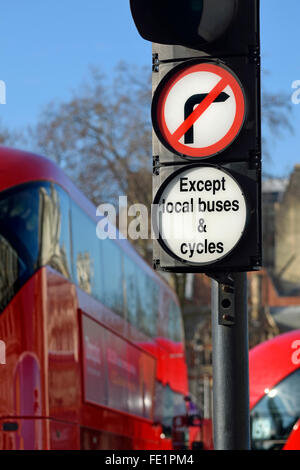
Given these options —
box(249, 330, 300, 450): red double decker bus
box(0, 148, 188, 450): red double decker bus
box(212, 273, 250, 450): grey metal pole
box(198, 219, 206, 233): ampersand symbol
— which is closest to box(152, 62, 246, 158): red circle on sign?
box(198, 219, 206, 233): ampersand symbol

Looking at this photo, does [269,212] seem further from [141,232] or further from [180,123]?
[180,123]

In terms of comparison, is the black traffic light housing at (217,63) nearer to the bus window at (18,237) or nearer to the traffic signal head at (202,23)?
the traffic signal head at (202,23)

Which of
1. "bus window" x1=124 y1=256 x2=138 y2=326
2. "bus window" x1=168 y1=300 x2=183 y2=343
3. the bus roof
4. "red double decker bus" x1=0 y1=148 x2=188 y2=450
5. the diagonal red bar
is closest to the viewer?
the diagonal red bar

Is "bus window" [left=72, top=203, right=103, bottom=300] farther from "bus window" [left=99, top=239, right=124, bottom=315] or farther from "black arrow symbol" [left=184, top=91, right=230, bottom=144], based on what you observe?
"black arrow symbol" [left=184, top=91, right=230, bottom=144]

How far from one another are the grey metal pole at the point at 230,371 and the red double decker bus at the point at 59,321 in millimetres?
5545

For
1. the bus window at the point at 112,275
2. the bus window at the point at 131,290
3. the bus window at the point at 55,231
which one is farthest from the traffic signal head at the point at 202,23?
the bus window at the point at 131,290

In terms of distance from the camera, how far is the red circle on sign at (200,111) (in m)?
3.39

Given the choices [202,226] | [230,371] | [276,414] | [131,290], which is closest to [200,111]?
[202,226]

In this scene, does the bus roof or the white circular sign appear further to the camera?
the bus roof

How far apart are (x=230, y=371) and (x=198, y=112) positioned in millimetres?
915

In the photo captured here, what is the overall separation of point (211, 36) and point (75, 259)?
278 inches

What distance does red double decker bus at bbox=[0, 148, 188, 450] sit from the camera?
8.76 metres

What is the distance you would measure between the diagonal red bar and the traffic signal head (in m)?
0.14

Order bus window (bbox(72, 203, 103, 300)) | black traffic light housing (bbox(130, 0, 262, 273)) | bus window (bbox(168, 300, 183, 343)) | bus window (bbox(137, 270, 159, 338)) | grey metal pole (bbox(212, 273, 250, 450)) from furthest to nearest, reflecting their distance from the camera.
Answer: bus window (bbox(168, 300, 183, 343)), bus window (bbox(137, 270, 159, 338)), bus window (bbox(72, 203, 103, 300)), black traffic light housing (bbox(130, 0, 262, 273)), grey metal pole (bbox(212, 273, 250, 450))
